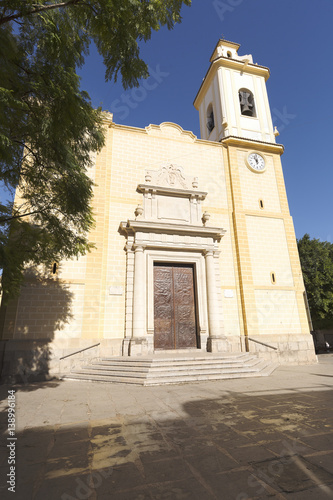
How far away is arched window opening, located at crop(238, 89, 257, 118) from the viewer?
A: 15933 mm

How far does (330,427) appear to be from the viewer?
3.53 m

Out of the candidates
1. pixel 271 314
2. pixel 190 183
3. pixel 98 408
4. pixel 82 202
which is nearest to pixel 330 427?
pixel 98 408

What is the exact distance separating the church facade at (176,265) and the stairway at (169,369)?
102cm

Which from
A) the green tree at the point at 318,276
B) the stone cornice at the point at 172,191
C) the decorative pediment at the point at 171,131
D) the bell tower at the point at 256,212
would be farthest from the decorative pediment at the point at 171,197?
the green tree at the point at 318,276

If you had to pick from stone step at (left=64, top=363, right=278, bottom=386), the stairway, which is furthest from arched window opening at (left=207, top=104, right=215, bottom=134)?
stone step at (left=64, top=363, right=278, bottom=386)

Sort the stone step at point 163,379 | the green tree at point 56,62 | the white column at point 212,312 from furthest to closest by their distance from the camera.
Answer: the white column at point 212,312, the stone step at point 163,379, the green tree at point 56,62

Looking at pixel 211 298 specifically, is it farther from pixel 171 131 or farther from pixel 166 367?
pixel 171 131

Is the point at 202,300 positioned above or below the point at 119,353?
above

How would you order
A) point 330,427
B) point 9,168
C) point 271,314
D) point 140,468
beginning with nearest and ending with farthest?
point 140,468
point 330,427
point 9,168
point 271,314

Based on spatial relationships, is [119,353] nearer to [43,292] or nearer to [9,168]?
[43,292]

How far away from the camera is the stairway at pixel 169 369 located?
7527mm

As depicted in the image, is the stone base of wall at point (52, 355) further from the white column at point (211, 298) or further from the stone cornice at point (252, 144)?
the stone cornice at point (252, 144)

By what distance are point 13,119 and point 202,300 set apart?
937 cm

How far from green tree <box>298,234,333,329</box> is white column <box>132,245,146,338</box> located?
14.7m
